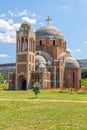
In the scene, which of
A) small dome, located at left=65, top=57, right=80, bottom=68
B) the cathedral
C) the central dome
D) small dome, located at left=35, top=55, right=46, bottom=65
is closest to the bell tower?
the cathedral

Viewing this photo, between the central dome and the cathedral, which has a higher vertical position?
the central dome

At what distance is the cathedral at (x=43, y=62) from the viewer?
71.7m

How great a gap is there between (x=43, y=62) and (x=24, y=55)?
6058mm

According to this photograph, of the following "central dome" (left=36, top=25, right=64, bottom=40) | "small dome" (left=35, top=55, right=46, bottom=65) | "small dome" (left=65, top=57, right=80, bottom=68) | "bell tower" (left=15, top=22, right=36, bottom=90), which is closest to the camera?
"bell tower" (left=15, top=22, right=36, bottom=90)

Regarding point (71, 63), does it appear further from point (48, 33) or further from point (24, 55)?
point (24, 55)

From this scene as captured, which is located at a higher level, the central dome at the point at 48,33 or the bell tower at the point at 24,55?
the central dome at the point at 48,33

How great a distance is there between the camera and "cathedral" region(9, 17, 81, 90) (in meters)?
71.7

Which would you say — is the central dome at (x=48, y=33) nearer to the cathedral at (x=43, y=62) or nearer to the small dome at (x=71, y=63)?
the cathedral at (x=43, y=62)

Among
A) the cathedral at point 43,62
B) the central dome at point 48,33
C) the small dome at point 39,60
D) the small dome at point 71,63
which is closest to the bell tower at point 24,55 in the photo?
the cathedral at point 43,62

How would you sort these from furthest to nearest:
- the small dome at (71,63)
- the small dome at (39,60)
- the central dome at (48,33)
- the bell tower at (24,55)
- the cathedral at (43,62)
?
the central dome at (48,33), the small dome at (71,63), the small dome at (39,60), the cathedral at (43,62), the bell tower at (24,55)

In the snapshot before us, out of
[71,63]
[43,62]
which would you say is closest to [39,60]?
[43,62]

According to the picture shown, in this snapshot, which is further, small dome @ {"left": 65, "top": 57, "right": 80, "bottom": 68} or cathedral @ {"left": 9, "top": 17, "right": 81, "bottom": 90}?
small dome @ {"left": 65, "top": 57, "right": 80, "bottom": 68}

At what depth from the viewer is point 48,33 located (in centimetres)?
8169

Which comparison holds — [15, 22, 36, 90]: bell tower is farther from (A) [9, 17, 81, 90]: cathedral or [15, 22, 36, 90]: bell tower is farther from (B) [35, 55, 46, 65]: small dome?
(B) [35, 55, 46, 65]: small dome
